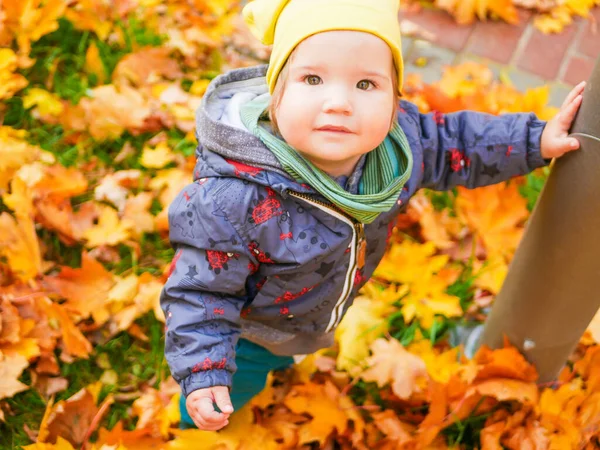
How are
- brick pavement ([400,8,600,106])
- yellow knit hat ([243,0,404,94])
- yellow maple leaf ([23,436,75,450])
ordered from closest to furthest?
yellow knit hat ([243,0,404,94])
yellow maple leaf ([23,436,75,450])
brick pavement ([400,8,600,106])

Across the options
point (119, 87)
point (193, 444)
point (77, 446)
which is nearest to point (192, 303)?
point (193, 444)

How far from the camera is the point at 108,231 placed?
2301 millimetres

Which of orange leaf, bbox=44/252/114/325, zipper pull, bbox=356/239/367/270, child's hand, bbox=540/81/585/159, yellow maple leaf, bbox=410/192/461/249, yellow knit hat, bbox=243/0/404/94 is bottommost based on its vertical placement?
orange leaf, bbox=44/252/114/325

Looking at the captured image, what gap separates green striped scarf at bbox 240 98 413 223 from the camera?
1.33 metres

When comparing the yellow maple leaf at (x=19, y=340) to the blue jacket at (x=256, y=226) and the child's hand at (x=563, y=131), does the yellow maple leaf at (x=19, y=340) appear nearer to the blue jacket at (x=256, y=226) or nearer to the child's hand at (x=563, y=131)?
the blue jacket at (x=256, y=226)

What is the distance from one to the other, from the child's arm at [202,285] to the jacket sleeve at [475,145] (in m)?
0.52

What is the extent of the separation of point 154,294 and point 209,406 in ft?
2.74

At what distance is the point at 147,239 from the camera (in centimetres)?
240

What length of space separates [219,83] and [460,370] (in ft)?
3.54

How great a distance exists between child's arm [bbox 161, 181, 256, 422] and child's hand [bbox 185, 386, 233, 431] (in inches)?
0.7

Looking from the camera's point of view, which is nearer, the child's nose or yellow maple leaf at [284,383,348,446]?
the child's nose

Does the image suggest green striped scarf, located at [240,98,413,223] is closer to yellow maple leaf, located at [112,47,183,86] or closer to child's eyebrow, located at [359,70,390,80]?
child's eyebrow, located at [359,70,390,80]

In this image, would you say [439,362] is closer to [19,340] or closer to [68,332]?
[68,332]

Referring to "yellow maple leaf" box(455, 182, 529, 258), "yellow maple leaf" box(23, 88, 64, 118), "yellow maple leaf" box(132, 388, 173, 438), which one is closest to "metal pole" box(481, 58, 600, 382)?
"yellow maple leaf" box(455, 182, 529, 258)
